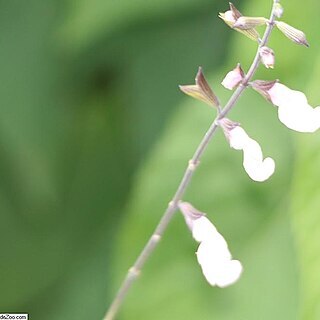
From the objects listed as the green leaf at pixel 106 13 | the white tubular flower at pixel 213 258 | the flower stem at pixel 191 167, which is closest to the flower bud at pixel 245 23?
the flower stem at pixel 191 167

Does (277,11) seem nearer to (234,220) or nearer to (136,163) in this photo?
(234,220)

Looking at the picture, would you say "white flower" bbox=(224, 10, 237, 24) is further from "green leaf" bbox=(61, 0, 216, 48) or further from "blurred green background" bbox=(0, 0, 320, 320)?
"green leaf" bbox=(61, 0, 216, 48)

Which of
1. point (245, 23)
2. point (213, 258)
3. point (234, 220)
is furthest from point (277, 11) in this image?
point (234, 220)

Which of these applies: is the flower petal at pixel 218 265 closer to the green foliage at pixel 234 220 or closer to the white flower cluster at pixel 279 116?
the white flower cluster at pixel 279 116

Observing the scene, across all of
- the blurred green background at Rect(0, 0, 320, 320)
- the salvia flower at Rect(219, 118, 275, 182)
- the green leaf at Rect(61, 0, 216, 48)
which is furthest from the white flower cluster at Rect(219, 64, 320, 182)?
the green leaf at Rect(61, 0, 216, 48)

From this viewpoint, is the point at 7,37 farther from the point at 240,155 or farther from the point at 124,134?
the point at 240,155

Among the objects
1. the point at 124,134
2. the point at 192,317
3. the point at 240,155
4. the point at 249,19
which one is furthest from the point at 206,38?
the point at 249,19
